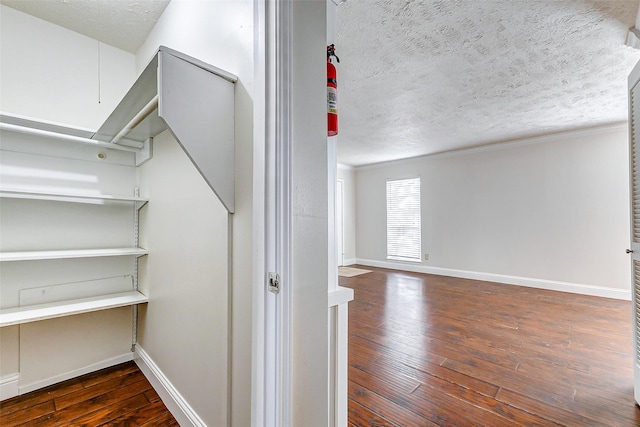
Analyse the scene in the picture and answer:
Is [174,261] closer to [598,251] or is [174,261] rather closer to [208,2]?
[208,2]

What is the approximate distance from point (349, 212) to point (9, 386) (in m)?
5.76

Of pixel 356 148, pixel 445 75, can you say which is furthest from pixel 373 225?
pixel 445 75

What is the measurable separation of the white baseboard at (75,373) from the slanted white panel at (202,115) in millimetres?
1899

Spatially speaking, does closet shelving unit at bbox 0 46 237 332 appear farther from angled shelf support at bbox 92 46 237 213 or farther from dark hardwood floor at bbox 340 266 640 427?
dark hardwood floor at bbox 340 266 640 427

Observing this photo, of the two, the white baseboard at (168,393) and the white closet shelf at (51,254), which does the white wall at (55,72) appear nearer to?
the white closet shelf at (51,254)

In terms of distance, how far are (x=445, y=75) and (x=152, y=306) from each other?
295 cm

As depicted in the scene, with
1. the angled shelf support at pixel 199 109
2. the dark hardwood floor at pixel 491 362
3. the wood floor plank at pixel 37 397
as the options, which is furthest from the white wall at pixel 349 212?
the angled shelf support at pixel 199 109

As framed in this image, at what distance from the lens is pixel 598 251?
396 cm

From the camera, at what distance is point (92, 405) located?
1.67 m

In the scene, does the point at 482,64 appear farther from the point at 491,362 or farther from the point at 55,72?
the point at 55,72

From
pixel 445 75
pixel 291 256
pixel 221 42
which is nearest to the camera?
pixel 291 256

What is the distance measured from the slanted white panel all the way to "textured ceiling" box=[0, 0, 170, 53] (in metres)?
1.13

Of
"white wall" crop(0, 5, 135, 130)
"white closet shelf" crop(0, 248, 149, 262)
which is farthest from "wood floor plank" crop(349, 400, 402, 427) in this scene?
"white wall" crop(0, 5, 135, 130)

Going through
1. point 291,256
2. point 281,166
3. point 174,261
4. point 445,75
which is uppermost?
point 445,75
